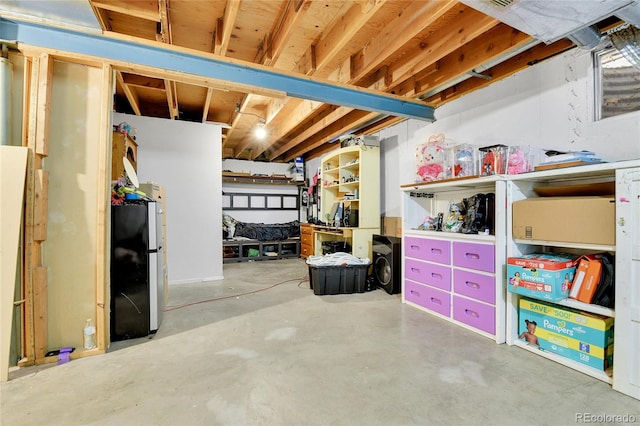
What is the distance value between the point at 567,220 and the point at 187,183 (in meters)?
4.44

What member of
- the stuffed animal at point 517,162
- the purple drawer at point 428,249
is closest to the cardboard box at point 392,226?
the purple drawer at point 428,249

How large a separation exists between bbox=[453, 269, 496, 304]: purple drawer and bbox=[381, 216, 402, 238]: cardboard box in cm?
163

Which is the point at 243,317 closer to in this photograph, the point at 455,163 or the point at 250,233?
the point at 455,163

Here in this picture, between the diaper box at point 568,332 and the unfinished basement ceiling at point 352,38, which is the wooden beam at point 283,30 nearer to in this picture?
the unfinished basement ceiling at point 352,38

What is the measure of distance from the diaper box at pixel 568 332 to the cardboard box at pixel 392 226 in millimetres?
2165

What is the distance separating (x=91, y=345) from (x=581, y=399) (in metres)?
3.24

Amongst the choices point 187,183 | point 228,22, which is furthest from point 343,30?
point 187,183

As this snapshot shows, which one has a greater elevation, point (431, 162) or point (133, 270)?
point (431, 162)

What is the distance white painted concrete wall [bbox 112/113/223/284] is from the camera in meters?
4.22

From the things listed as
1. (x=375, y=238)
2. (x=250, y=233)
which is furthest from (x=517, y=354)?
(x=250, y=233)

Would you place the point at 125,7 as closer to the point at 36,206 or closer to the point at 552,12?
the point at 36,206

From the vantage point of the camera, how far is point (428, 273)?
304cm

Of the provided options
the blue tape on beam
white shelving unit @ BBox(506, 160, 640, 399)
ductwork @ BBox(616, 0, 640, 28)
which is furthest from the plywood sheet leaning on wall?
ductwork @ BBox(616, 0, 640, 28)

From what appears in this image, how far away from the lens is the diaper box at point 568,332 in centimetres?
183
